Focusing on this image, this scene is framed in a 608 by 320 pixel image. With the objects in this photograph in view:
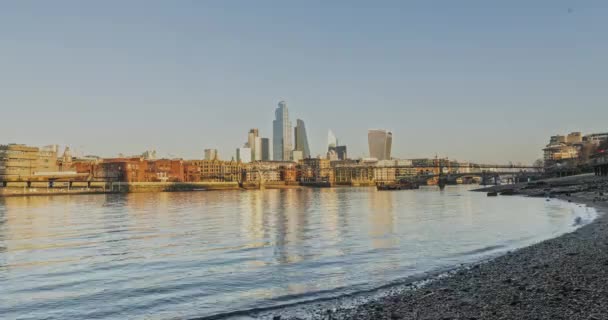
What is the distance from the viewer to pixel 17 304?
1702cm

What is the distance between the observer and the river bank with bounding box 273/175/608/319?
1262 cm

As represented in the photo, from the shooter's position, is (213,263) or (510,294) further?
(213,263)

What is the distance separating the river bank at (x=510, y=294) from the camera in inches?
497

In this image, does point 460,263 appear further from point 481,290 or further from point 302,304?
point 302,304

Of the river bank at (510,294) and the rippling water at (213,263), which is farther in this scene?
the rippling water at (213,263)

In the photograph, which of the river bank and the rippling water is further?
the rippling water

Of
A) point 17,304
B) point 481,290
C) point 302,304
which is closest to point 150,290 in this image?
point 17,304

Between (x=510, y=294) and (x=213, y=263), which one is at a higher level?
(x=510, y=294)

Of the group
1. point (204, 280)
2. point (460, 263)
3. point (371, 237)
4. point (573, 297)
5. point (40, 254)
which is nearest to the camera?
point (573, 297)

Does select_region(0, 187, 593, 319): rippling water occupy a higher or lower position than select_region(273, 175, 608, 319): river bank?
lower

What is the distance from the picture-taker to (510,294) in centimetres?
1470

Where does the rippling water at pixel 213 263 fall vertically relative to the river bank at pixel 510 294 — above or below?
below

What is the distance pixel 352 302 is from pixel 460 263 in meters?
9.02

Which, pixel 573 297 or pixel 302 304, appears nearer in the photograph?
pixel 573 297
